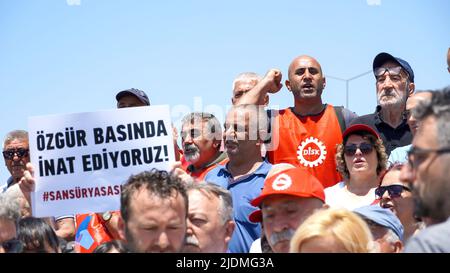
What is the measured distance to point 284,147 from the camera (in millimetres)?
7484

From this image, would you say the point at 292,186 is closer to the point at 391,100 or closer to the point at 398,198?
the point at 398,198

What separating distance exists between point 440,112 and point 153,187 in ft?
6.43

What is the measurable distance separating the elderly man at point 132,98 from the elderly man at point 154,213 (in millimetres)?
3110

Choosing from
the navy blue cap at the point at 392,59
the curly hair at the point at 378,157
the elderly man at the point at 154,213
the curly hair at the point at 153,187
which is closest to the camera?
the elderly man at the point at 154,213

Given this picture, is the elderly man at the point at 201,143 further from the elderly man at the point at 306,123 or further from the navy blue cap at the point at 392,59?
the navy blue cap at the point at 392,59

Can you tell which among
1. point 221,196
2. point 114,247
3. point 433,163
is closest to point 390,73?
point 221,196

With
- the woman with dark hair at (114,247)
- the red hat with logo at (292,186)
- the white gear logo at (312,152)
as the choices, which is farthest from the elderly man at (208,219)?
the white gear logo at (312,152)

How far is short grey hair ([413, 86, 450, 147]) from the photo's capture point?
3.03 metres

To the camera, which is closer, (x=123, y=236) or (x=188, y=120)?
(x=123, y=236)

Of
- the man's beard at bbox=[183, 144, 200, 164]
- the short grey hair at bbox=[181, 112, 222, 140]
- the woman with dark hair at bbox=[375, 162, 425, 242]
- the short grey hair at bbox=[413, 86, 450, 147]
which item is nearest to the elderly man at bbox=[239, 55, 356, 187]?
the short grey hair at bbox=[181, 112, 222, 140]

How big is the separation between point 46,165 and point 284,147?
242 centimetres

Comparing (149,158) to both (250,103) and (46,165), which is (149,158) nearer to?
(46,165)

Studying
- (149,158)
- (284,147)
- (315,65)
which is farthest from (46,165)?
(315,65)

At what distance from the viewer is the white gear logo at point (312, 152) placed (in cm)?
728
